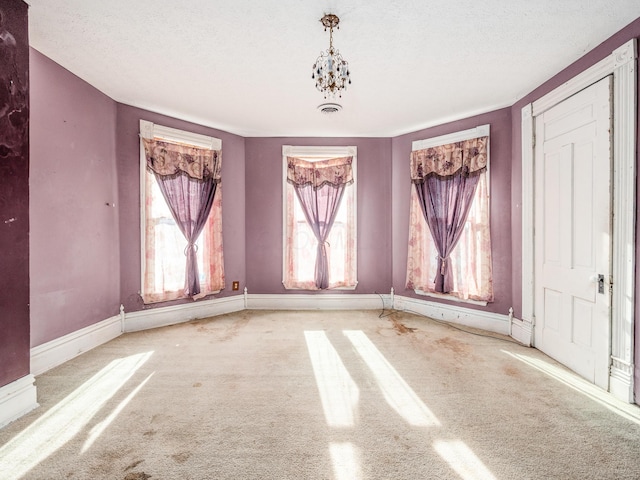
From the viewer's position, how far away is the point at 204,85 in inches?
135

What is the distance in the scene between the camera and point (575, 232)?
293 cm

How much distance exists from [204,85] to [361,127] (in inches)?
84.7

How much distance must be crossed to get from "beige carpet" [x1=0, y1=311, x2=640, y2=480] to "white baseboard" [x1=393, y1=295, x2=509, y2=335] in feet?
1.83

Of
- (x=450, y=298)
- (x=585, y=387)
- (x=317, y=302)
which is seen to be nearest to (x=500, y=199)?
(x=450, y=298)

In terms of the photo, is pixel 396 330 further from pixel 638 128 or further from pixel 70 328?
pixel 70 328

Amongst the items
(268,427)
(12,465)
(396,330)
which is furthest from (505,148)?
(12,465)

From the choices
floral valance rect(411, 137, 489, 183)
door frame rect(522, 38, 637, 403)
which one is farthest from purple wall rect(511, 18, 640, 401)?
floral valance rect(411, 137, 489, 183)

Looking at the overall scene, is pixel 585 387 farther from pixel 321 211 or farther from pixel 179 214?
pixel 179 214

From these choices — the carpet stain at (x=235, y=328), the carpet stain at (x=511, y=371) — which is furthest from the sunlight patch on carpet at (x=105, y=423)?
the carpet stain at (x=511, y=371)

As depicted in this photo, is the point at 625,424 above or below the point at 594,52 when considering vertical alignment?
below

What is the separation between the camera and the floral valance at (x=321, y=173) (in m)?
5.04

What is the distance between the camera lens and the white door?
2619mm

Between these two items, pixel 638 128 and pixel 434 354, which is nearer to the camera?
pixel 638 128

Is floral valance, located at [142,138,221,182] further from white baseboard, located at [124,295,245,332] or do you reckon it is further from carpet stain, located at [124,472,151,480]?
carpet stain, located at [124,472,151,480]
